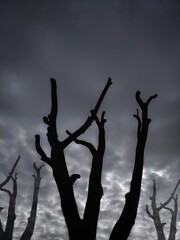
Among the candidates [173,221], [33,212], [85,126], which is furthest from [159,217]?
[85,126]

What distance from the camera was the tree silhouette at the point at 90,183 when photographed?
11.5 ft

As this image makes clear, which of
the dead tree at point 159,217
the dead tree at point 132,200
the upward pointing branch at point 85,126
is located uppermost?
the dead tree at point 159,217

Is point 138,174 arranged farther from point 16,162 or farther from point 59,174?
point 16,162

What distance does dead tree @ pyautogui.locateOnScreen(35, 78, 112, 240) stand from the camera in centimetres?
353

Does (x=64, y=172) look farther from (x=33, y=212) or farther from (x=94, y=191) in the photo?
(x=33, y=212)

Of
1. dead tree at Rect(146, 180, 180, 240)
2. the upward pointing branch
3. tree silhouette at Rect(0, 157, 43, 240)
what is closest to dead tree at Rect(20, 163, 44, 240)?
tree silhouette at Rect(0, 157, 43, 240)

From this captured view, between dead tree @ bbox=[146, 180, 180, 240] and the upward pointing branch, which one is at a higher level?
dead tree @ bbox=[146, 180, 180, 240]

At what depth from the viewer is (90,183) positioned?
4.19 metres

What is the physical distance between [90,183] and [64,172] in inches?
20.0

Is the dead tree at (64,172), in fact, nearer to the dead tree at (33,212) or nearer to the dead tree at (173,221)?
the dead tree at (33,212)

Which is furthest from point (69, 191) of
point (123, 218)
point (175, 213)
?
point (175, 213)

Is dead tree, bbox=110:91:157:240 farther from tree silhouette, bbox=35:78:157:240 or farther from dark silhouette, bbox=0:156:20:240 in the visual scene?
dark silhouette, bbox=0:156:20:240

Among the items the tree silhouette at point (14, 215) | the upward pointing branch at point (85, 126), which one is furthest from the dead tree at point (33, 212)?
the upward pointing branch at point (85, 126)

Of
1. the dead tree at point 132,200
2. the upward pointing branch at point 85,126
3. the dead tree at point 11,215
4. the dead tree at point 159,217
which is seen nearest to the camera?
the dead tree at point 132,200
